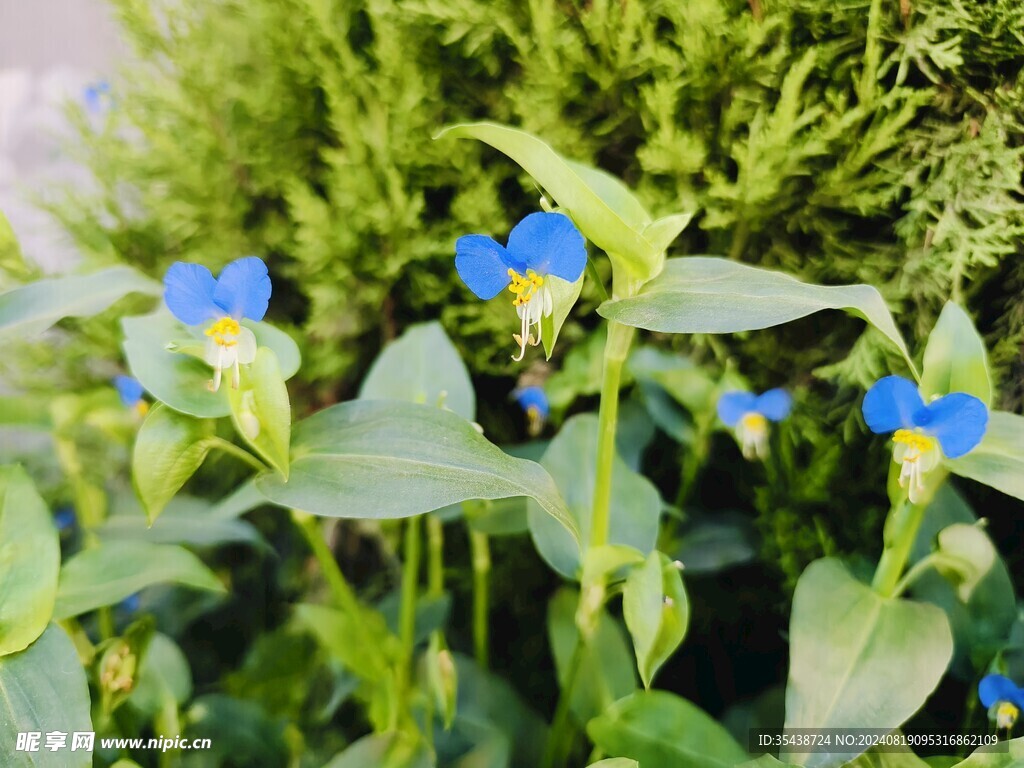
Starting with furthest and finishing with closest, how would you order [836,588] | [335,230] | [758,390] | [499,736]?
[335,230] → [758,390] → [499,736] → [836,588]

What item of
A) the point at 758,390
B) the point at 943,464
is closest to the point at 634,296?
the point at 943,464

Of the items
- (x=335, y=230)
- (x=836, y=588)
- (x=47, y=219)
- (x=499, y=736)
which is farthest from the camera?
(x=47, y=219)

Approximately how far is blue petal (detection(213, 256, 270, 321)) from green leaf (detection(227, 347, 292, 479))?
0.13 feet

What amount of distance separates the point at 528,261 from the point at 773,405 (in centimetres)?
45

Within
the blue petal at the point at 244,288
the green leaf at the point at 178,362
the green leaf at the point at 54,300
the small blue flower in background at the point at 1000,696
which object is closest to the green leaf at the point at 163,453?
the green leaf at the point at 178,362

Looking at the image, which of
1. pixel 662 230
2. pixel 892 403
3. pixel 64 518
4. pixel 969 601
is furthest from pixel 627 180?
pixel 64 518

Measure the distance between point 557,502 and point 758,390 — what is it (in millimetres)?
511

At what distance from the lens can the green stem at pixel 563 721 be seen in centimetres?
77

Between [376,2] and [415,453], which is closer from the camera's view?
[415,453]

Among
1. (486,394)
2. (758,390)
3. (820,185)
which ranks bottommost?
(486,394)

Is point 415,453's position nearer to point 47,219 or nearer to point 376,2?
point 376,2

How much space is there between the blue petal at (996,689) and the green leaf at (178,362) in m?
0.73

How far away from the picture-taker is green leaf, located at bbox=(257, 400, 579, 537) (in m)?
0.59

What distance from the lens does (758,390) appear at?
100 centimetres
